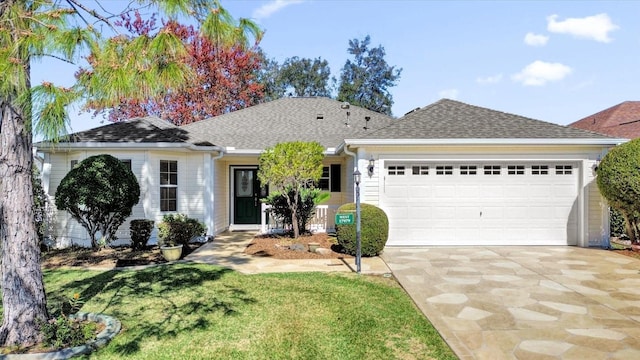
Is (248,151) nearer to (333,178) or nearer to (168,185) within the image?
(168,185)

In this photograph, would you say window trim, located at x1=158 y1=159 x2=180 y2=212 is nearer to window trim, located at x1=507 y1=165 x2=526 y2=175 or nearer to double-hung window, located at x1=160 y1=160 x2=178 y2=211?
double-hung window, located at x1=160 y1=160 x2=178 y2=211

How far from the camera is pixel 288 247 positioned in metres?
8.98

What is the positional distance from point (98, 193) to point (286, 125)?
7.30 metres

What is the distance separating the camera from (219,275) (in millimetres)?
6633

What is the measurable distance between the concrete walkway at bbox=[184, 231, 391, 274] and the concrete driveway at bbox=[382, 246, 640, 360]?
49cm

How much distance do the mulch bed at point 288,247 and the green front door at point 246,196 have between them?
2.69 m

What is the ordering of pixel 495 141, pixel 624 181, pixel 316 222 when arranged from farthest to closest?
pixel 316 222, pixel 495 141, pixel 624 181

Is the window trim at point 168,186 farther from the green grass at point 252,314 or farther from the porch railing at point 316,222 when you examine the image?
the green grass at point 252,314

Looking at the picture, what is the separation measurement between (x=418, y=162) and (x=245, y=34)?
6302mm

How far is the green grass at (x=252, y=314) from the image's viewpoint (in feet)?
12.3

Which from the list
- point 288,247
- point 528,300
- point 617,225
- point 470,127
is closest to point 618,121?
point 617,225

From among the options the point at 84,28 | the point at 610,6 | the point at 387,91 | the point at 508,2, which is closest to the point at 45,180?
the point at 84,28

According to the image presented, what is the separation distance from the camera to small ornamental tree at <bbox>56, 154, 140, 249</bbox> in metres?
8.58

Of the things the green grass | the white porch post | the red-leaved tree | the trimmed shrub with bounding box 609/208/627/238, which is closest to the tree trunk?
the green grass
